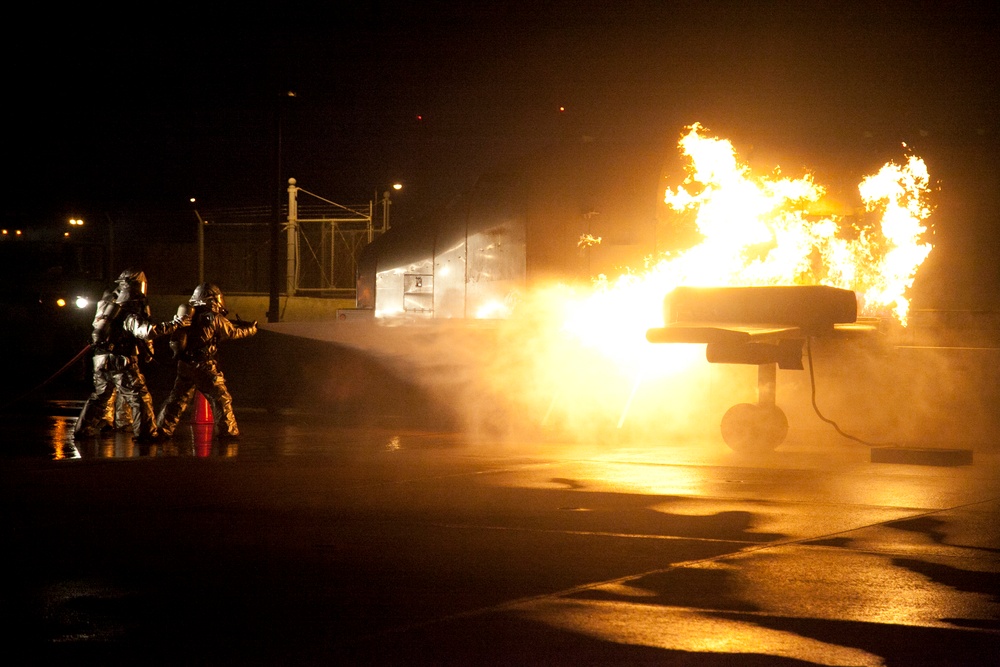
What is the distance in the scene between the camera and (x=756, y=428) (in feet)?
40.8

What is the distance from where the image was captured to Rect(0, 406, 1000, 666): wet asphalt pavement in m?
4.89

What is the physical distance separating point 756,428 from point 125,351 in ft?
24.7

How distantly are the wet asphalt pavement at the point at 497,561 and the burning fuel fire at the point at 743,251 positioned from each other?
3.80 metres

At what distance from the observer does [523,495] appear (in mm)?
9148

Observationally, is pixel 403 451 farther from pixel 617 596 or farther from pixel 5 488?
pixel 617 596

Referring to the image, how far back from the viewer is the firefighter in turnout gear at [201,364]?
13.3 m

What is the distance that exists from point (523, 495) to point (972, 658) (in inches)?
191

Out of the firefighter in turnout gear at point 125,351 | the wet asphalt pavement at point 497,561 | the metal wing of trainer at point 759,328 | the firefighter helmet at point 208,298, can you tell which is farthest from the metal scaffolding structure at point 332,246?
the wet asphalt pavement at point 497,561

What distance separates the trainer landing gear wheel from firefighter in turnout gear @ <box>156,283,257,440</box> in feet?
20.2

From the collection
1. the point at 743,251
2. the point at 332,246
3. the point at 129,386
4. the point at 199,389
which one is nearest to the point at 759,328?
the point at 743,251

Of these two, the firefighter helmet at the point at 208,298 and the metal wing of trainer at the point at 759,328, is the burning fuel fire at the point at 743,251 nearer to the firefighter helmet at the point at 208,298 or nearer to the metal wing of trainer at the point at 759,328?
the metal wing of trainer at the point at 759,328

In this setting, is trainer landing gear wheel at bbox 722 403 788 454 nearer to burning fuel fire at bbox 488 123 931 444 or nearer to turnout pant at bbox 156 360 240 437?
burning fuel fire at bbox 488 123 931 444

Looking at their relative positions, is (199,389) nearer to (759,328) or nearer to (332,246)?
(759,328)

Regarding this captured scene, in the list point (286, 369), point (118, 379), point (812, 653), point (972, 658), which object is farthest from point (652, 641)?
point (286, 369)
